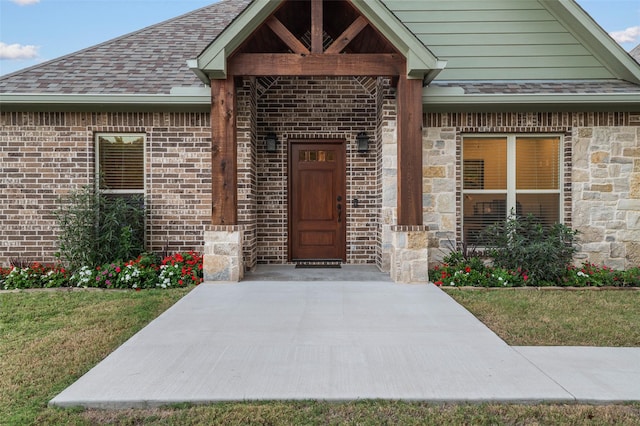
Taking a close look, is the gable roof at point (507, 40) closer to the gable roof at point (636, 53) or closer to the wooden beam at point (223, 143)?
the gable roof at point (636, 53)

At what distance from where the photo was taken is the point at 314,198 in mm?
7770

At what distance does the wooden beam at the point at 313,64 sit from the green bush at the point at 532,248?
2.97 meters

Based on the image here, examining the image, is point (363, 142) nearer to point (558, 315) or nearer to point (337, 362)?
point (558, 315)

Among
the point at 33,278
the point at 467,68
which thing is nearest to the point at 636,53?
the point at 467,68

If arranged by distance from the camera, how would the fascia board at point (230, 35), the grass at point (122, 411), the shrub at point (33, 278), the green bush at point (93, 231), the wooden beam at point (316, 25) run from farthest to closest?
the green bush at point (93, 231)
the shrub at point (33, 278)
the wooden beam at point (316, 25)
the fascia board at point (230, 35)
the grass at point (122, 411)

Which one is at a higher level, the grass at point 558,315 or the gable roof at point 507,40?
the gable roof at point 507,40

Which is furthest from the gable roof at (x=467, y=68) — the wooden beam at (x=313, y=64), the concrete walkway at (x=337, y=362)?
the concrete walkway at (x=337, y=362)

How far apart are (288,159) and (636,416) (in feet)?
20.2

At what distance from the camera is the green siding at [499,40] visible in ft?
24.2

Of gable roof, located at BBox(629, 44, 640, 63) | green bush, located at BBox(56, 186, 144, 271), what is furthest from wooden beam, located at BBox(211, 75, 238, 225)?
gable roof, located at BBox(629, 44, 640, 63)

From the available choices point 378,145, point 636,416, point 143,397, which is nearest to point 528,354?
point 636,416

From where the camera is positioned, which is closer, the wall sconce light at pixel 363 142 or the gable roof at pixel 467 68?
the gable roof at pixel 467 68

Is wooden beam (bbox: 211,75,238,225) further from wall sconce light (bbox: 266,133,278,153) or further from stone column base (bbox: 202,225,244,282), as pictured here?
wall sconce light (bbox: 266,133,278,153)

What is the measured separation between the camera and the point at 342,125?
25.1 ft
